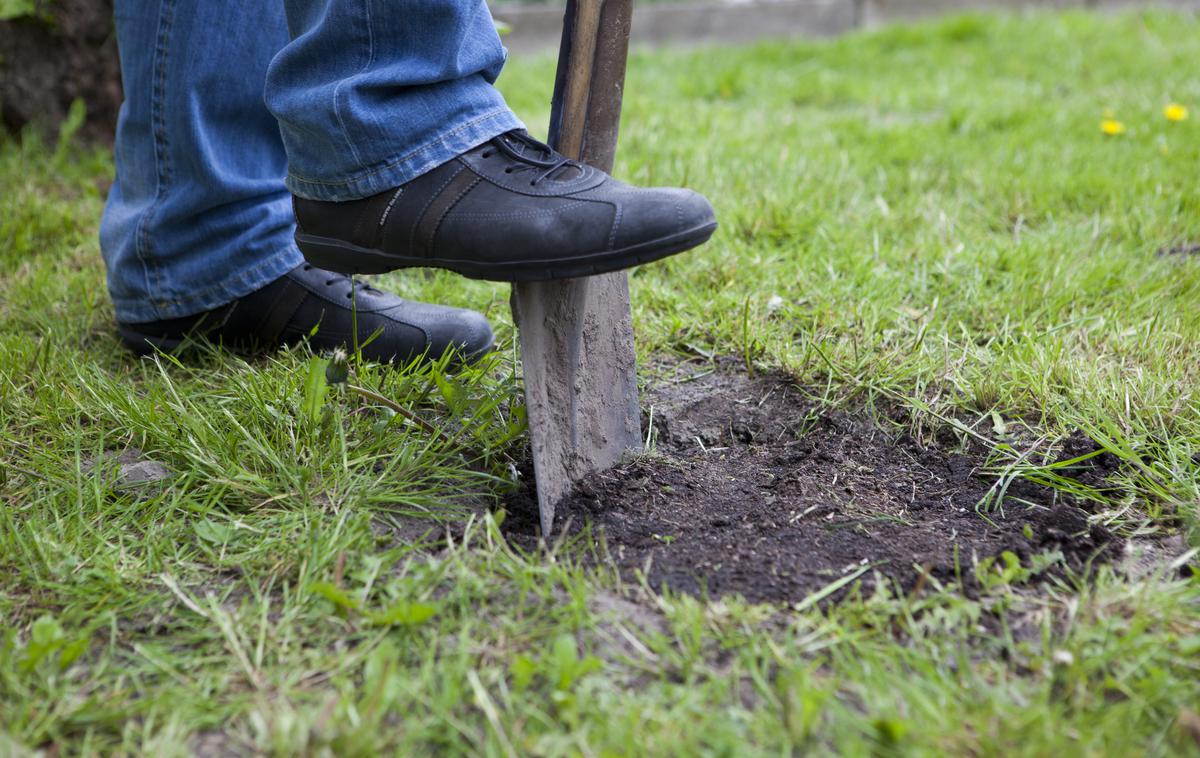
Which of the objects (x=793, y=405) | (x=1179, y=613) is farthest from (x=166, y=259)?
(x=1179, y=613)

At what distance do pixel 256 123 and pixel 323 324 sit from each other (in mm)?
455

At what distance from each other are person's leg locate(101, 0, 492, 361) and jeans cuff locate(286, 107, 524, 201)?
0.43 meters

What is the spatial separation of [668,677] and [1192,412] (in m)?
1.15

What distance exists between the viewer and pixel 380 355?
1.98 m

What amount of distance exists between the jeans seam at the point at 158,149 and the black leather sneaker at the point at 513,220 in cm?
55

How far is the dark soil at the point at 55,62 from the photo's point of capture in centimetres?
338

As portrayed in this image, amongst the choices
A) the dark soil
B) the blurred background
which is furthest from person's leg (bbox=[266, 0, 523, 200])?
the dark soil

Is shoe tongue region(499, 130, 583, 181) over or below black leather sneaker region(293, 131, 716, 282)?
over

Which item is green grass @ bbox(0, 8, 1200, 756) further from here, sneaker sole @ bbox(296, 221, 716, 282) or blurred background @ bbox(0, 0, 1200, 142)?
blurred background @ bbox(0, 0, 1200, 142)

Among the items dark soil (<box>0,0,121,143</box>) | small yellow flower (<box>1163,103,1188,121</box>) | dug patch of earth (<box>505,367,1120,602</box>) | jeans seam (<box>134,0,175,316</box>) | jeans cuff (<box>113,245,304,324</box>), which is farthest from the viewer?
small yellow flower (<box>1163,103,1188,121</box>)

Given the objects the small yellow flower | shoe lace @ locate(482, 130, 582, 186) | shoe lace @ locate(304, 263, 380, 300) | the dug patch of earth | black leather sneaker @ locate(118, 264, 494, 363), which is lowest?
the dug patch of earth

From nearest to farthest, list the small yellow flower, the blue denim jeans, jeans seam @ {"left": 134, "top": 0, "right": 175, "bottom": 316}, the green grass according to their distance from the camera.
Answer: the green grass, the blue denim jeans, jeans seam @ {"left": 134, "top": 0, "right": 175, "bottom": 316}, the small yellow flower

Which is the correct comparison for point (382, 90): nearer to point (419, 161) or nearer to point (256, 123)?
point (419, 161)

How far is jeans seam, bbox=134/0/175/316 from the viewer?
1.87 meters
